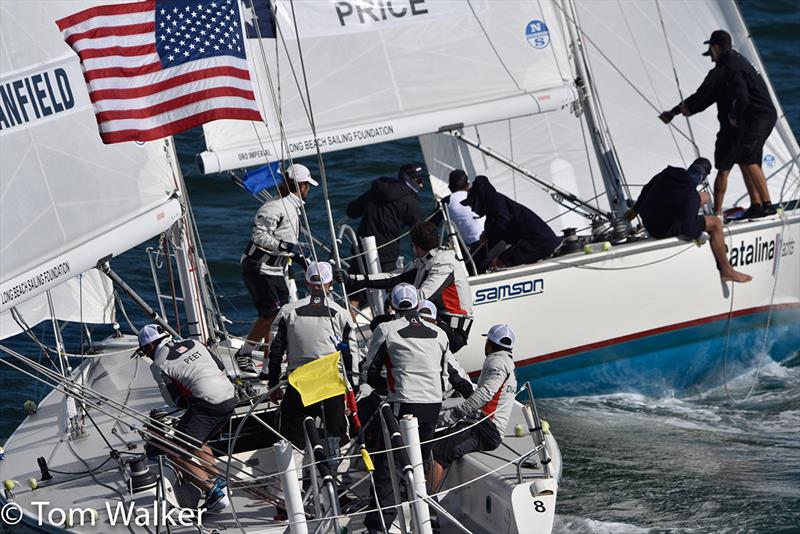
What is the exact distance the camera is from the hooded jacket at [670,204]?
1070 centimetres

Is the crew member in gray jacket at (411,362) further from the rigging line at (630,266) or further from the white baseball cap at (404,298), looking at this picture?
the rigging line at (630,266)

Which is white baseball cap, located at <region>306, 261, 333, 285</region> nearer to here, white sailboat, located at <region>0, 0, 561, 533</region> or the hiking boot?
white sailboat, located at <region>0, 0, 561, 533</region>

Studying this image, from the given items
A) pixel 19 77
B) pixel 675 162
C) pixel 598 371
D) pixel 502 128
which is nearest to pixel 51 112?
pixel 19 77

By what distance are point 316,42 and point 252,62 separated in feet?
2.59

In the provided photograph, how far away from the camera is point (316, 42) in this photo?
10391mm

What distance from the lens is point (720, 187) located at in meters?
11.4

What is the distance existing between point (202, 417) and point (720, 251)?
5.27 meters

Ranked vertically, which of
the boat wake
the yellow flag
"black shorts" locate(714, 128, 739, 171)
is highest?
"black shorts" locate(714, 128, 739, 171)

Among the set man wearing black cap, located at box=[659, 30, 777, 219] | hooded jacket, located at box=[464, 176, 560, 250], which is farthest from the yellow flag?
man wearing black cap, located at box=[659, 30, 777, 219]

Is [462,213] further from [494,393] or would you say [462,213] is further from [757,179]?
[494,393]

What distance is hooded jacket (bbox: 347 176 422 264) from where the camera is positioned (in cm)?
1107

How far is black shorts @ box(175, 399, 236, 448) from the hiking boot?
4.86ft

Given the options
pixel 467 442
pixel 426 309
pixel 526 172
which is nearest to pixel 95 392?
pixel 426 309

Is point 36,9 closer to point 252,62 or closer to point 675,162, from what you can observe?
point 252,62
